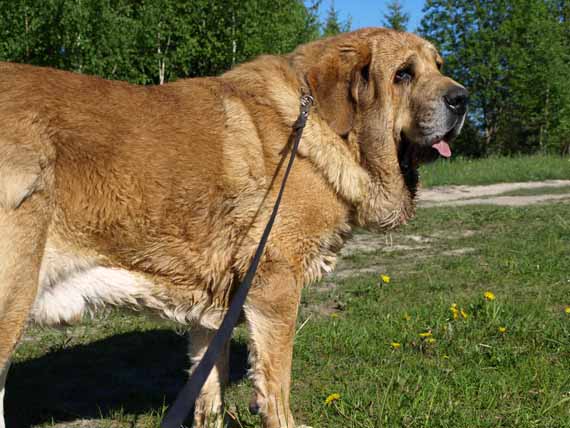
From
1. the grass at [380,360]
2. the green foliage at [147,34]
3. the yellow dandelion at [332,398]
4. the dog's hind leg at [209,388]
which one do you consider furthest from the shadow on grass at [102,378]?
the green foliage at [147,34]

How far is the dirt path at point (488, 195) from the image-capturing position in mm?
14336

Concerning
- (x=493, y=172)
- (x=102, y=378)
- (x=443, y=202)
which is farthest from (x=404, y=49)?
(x=493, y=172)

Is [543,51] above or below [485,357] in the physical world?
above

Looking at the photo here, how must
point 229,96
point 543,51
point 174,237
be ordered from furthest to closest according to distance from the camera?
point 543,51, point 229,96, point 174,237

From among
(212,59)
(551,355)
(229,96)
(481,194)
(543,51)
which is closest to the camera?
(229,96)

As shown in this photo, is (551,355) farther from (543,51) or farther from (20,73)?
(543,51)

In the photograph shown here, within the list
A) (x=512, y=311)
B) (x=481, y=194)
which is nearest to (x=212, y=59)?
(x=481, y=194)

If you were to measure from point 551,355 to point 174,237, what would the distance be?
2.66m

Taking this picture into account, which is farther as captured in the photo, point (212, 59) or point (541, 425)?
point (212, 59)

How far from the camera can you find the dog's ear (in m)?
3.42

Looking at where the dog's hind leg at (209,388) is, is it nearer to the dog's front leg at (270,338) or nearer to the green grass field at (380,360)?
the green grass field at (380,360)

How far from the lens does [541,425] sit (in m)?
3.32

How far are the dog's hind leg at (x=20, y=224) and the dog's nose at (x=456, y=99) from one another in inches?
78.7

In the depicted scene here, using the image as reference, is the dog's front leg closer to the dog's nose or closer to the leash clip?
the leash clip
